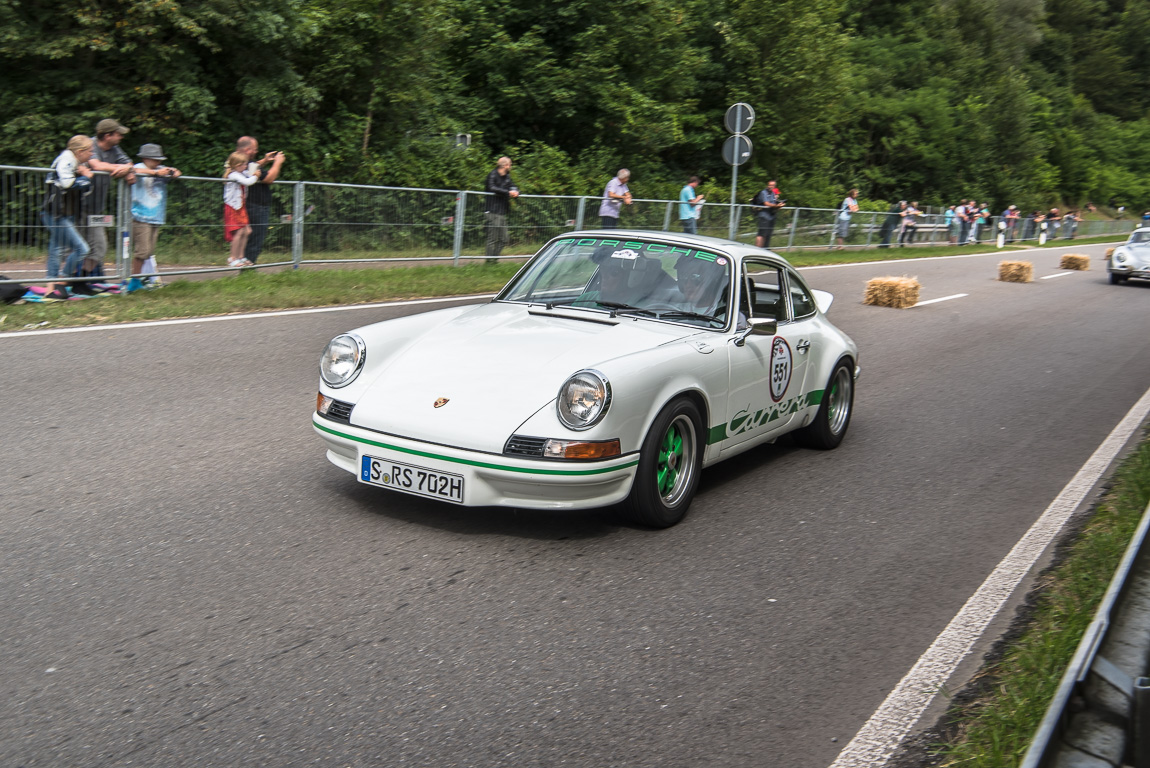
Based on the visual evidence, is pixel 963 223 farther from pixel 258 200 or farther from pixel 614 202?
pixel 258 200

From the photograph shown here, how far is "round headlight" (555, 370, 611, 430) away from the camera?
15.3ft

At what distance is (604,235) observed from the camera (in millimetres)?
6184

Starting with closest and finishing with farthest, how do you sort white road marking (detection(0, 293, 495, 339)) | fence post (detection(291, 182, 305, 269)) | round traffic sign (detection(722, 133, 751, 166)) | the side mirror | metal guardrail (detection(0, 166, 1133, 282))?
1. the side mirror
2. white road marking (detection(0, 293, 495, 339))
3. metal guardrail (detection(0, 166, 1133, 282))
4. fence post (detection(291, 182, 305, 269))
5. round traffic sign (detection(722, 133, 751, 166))

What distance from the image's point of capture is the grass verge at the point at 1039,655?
3.15 metres

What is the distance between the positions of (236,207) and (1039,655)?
35.4ft

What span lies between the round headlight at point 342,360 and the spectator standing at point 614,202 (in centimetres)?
1352

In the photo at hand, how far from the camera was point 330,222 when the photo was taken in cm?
1405

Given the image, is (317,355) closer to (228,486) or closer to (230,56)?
(228,486)

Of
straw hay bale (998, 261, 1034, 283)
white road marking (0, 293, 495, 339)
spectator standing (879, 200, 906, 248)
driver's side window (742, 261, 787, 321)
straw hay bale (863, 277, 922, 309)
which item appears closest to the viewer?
driver's side window (742, 261, 787, 321)

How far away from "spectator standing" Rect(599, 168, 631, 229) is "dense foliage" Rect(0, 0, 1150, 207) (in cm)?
571

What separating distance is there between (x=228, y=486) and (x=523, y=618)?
6.71ft

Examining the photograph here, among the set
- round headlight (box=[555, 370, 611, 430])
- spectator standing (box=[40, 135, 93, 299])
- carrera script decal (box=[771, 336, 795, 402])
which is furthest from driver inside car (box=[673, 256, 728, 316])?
spectator standing (box=[40, 135, 93, 299])

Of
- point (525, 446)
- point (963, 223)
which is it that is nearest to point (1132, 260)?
point (963, 223)

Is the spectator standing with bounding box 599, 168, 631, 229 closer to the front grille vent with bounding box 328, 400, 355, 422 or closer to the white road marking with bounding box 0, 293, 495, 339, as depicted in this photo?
the white road marking with bounding box 0, 293, 495, 339
